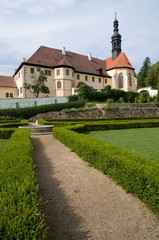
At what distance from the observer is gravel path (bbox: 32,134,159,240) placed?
11.0 ft

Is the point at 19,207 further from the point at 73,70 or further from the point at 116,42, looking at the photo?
the point at 116,42

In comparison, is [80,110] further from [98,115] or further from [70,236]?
[70,236]

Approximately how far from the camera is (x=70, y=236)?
10.8 feet

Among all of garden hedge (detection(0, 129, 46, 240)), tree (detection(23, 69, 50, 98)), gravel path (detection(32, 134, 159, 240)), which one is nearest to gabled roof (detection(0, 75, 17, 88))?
tree (detection(23, 69, 50, 98))

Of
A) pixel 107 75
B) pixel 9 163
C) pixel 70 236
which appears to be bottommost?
pixel 70 236

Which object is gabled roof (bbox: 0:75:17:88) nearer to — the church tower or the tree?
the tree

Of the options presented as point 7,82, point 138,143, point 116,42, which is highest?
point 116,42

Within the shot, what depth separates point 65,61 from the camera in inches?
1761

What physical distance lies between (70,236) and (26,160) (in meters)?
2.45

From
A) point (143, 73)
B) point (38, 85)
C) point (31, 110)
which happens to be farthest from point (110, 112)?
point (143, 73)

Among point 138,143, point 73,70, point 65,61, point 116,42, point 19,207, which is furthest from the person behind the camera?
point 116,42

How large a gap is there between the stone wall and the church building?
1347 centimetres

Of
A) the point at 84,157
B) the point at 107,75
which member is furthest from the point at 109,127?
the point at 107,75

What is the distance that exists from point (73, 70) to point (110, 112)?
18104 mm
